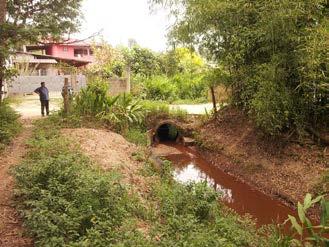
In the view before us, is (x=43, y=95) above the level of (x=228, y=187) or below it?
above

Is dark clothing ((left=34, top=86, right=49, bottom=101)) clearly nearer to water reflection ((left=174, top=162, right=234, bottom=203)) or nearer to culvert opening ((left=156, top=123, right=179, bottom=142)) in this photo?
culvert opening ((left=156, top=123, right=179, bottom=142))

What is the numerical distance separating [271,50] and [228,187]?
13.8ft

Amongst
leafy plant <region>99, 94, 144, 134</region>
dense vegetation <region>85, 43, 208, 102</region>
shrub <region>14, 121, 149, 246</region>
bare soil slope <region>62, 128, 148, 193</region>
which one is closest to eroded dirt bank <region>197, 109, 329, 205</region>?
leafy plant <region>99, 94, 144, 134</region>

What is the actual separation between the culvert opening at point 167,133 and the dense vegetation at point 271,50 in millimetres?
4819

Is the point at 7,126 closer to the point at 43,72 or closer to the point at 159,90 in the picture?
the point at 159,90

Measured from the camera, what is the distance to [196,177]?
1341 cm

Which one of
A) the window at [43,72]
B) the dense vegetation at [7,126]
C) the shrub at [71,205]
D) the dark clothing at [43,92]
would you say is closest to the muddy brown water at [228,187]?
the shrub at [71,205]

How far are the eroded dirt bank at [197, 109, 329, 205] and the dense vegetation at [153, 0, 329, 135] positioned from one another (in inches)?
27.0

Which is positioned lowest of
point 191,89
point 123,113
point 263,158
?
point 263,158

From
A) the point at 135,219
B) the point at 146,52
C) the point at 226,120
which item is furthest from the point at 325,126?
the point at 146,52

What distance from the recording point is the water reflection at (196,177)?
11.8 m

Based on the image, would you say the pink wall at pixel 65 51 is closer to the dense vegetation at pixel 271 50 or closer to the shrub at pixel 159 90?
the shrub at pixel 159 90

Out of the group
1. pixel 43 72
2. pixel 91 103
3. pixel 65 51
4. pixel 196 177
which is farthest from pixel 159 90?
pixel 65 51

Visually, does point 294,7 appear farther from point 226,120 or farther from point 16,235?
point 16,235
